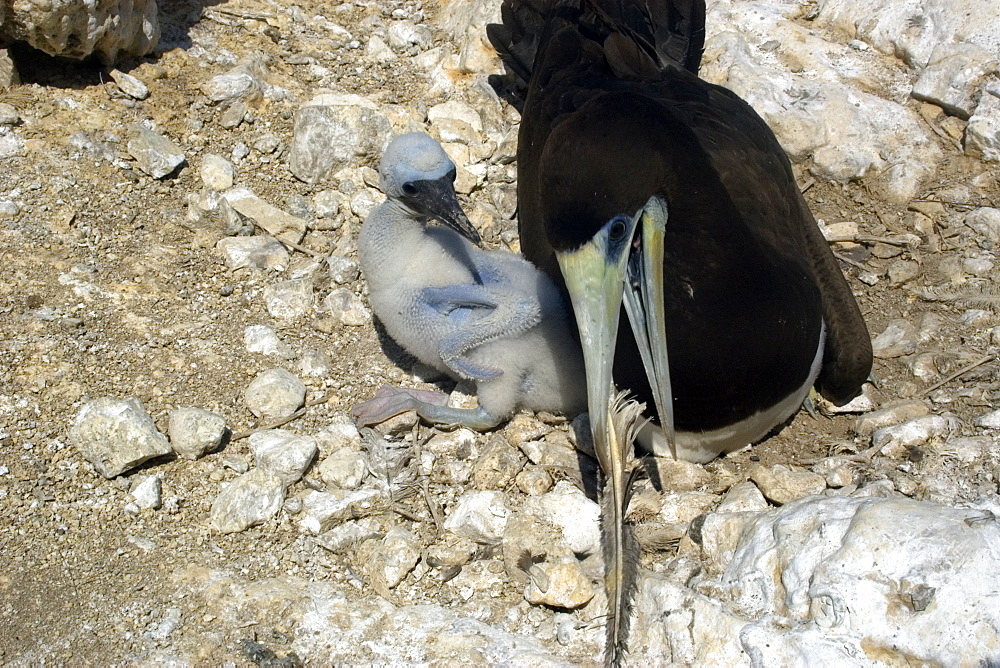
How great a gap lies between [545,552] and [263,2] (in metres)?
4.22

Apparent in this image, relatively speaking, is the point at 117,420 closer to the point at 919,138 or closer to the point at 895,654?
the point at 895,654

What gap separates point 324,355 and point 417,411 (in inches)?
23.2

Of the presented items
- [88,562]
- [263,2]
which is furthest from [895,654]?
[263,2]

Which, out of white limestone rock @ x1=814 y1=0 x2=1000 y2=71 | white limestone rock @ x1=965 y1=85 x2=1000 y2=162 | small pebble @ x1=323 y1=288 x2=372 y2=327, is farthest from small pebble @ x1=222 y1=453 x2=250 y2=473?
white limestone rock @ x1=814 y1=0 x2=1000 y2=71

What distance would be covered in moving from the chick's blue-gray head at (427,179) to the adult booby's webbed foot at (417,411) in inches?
27.3

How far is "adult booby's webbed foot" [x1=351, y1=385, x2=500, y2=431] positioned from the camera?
391cm

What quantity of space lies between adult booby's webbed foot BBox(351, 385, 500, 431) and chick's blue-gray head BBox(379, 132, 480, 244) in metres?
0.69

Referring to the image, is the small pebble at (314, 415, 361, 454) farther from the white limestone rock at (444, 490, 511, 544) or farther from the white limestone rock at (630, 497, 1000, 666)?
the white limestone rock at (630, 497, 1000, 666)

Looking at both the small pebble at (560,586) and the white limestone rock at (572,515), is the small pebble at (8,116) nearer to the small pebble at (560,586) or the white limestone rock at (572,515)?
the white limestone rock at (572,515)

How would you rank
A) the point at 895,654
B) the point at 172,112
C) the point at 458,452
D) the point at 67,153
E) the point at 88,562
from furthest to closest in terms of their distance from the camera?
1. the point at 172,112
2. the point at 67,153
3. the point at 458,452
4. the point at 88,562
5. the point at 895,654

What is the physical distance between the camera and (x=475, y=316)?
4.02m

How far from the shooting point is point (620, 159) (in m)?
3.15

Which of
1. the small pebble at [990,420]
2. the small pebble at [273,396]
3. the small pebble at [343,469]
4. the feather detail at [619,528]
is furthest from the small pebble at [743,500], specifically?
the small pebble at [273,396]

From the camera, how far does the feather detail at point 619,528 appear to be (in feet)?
9.57
